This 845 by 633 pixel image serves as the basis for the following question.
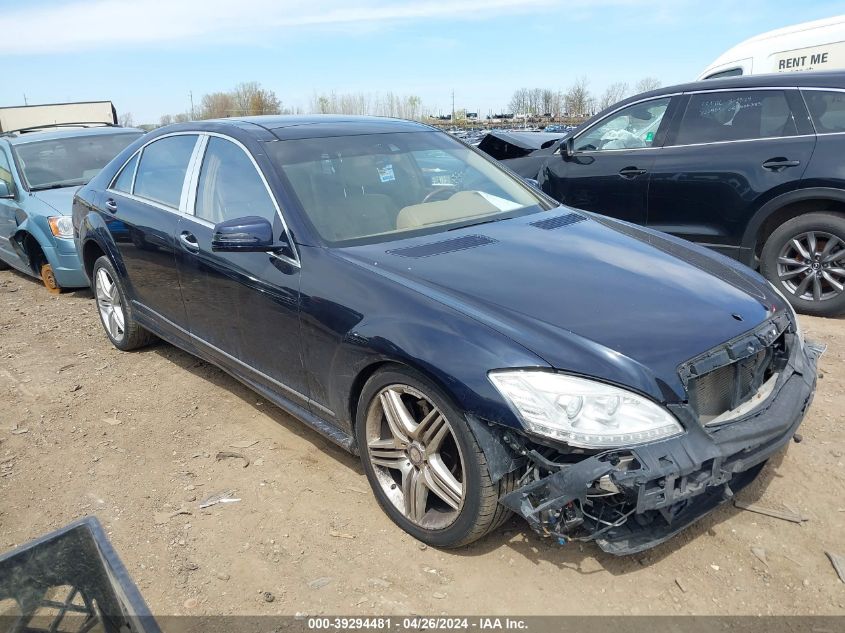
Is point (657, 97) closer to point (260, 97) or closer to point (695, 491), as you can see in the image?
point (695, 491)

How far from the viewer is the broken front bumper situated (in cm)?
226

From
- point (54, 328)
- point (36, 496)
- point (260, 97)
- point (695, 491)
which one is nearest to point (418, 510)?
point (695, 491)

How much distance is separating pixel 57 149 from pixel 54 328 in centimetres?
279

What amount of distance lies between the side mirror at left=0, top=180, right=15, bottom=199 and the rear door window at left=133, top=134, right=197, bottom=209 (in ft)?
10.5

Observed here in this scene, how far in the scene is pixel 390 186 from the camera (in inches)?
146

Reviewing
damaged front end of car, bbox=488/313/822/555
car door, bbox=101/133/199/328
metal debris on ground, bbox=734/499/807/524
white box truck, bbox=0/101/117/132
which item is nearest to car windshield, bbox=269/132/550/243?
car door, bbox=101/133/199/328

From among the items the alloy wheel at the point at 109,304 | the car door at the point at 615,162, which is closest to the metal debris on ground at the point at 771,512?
the car door at the point at 615,162

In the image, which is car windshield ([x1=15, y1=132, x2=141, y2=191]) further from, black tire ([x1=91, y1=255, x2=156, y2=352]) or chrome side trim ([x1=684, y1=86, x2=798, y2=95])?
chrome side trim ([x1=684, y1=86, x2=798, y2=95])

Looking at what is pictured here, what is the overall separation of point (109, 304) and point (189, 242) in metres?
1.89

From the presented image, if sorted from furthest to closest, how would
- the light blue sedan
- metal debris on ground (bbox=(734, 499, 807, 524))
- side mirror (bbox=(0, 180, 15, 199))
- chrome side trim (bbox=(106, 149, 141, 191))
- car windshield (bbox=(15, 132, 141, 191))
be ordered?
car windshield (bbox=(15, 132, 141, 191))
side mirror (bbox=(0, 180, 15, 199))
the light blue sedan
chrome side trim (bbox=(106, 149, 141, 191))
metal debris on ground (bbox=(734, 499, 807, 524))

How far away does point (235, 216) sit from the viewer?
3.66 m

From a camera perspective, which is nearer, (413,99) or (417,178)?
(417,178)

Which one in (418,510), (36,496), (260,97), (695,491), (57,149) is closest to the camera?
(695,491)

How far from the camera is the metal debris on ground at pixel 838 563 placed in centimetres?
259
